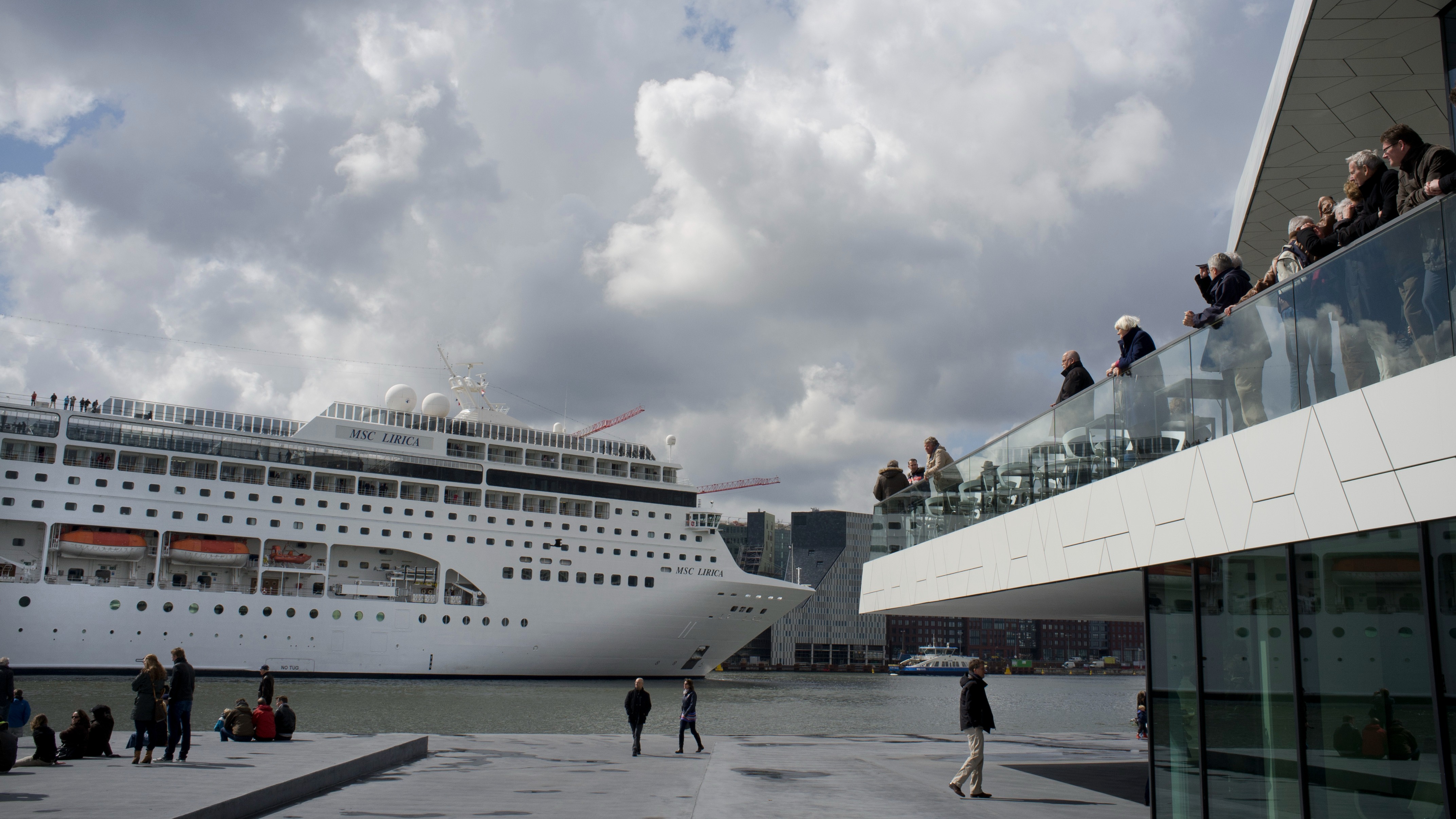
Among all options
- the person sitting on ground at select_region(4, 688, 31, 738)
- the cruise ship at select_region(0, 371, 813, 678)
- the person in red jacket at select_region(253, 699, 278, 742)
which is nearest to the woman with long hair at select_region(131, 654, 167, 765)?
the person sitting on ground at select_region(4, 688, 31, 738)

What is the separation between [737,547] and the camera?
143m

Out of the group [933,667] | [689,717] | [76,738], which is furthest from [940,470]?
[933,667]

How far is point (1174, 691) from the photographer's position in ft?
29.3

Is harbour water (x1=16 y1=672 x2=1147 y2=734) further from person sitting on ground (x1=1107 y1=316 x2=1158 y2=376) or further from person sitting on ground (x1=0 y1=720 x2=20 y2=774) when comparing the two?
person sitting on ground (x1=1107 y1=316 x2=1158 y2=376)

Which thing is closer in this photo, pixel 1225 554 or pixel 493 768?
pixel 1225 554

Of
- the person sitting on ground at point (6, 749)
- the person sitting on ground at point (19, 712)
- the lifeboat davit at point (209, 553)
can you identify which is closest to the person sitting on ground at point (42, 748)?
the person sitting on ground at point (6, 749)

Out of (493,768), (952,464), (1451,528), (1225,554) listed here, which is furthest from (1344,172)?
(493,768)

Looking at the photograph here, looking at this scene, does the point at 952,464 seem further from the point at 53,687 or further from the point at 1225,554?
the point at 53,687

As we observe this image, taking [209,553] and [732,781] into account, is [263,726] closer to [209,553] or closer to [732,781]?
[732,781]

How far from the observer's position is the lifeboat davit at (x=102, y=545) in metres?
42.6

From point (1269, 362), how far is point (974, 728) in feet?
19.6

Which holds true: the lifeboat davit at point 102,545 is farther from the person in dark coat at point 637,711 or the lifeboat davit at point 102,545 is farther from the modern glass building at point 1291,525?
the modern glass building at point 1291,525

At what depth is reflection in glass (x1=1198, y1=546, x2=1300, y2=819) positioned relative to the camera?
720 centimetres

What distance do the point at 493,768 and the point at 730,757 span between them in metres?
3.88
